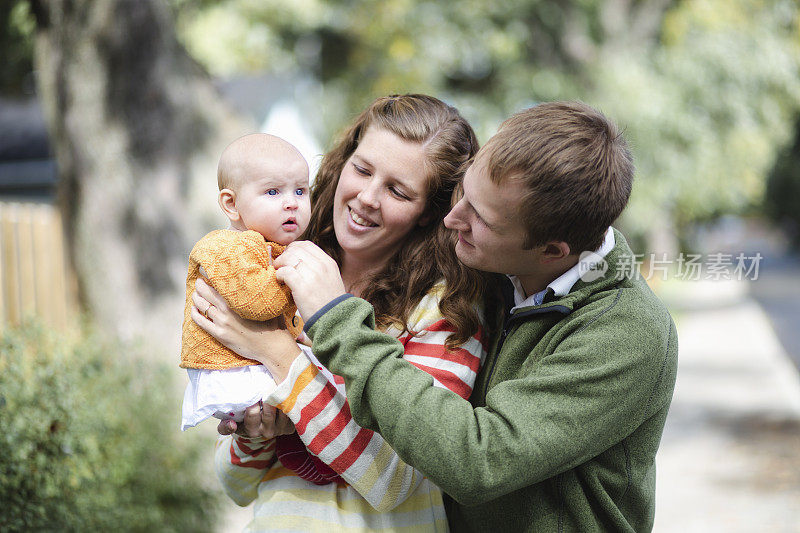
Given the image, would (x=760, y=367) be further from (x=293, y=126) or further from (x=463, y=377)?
(x=463, y=377)

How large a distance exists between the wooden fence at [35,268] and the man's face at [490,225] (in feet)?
14.1

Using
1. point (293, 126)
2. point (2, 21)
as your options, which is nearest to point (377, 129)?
point (2, 21)

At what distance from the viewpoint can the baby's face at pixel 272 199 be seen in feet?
6.46

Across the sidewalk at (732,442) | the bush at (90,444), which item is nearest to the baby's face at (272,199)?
the bush at (90,444)

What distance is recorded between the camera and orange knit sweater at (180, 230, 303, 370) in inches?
72.8

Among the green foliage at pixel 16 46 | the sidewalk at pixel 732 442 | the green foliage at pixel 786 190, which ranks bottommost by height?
the green foliage at pixel 786 190

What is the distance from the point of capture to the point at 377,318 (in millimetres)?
2057

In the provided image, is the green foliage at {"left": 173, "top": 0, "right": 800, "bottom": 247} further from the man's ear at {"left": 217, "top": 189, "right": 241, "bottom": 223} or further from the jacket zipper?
the jacket zipper

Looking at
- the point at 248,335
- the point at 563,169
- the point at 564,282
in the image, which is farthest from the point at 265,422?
the point at 563,169

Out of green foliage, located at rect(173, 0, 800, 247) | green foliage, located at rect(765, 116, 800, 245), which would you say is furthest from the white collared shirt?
green foliage, located at rect(765, 116, 800, 245)

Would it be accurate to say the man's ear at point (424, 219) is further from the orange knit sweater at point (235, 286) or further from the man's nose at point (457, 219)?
the orange knit sweater at point (235, 286)

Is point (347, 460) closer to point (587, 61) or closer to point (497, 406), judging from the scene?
point (497, 406)

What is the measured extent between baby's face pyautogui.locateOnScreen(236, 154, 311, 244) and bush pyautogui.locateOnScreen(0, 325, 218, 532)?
1.63 m

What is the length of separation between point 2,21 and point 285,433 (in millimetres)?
8190
